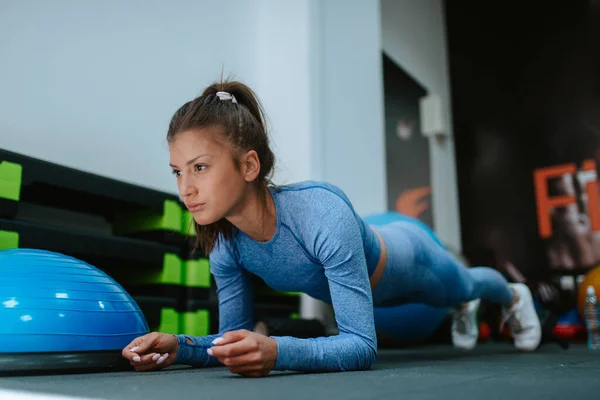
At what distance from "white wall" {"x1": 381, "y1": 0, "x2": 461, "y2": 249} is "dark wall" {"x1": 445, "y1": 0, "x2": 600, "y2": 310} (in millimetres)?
117

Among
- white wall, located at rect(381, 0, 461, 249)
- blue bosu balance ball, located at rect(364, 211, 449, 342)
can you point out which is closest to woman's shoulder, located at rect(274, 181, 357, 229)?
blue bosu balance ball, located at rect(364, 211, 449, 342)

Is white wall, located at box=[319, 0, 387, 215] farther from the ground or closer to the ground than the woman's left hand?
farther from the ground

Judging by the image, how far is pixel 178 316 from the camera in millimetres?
1776

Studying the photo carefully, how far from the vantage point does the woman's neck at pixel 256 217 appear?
3.78 ft

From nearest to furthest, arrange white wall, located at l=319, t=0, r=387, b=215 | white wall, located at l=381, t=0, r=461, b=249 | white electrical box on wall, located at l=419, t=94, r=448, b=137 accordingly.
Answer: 1. white wall, located at l=319, t=0, r=387, b=215
2. white wall, located at l=381, t=0, r=461, b=249
3. white electrical box on wall, located at l=419, t=94, r=448, b=137

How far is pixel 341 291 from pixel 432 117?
3.32 metres

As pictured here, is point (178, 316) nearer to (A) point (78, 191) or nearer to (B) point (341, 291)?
(A) point (78, 191)

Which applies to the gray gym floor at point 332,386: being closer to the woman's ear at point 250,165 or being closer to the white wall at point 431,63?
the woman's ear at point 250,165

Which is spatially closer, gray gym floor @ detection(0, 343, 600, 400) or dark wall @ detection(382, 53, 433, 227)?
gray gym floor @ detection(0, 343, 600, 400)

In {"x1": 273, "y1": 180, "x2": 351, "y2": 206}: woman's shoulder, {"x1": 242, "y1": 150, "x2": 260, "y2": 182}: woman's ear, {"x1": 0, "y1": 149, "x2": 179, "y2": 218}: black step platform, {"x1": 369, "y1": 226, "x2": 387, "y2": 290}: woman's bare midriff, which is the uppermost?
{"x1": 0, "y1": 149, "x2": 179, "y2": 218}: black step platform

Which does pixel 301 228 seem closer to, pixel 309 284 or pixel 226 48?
pixel 309 284

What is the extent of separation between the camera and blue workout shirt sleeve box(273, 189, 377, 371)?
97 cm

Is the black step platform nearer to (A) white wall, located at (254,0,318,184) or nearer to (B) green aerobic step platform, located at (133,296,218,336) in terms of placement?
(B) green aerobic step platform, located at (133,296,218,336)

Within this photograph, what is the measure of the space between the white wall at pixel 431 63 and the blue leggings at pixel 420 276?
2310mm
